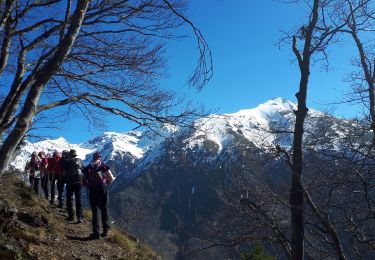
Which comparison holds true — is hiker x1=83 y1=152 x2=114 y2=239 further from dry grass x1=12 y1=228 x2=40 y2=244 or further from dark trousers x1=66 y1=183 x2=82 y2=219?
dry grass x1=12 y1=228 x2=40 y2=244

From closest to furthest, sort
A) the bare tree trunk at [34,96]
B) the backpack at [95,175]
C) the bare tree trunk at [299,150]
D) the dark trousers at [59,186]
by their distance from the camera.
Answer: the bare tree trunk at [34,96]
the bare tree trunk at [299,150]
the backpack at [95,175]
the dark trousers at [59,186]

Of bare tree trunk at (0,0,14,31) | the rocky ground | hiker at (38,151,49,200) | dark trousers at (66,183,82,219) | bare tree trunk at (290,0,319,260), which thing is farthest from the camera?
hiker at (38,151,49,200)

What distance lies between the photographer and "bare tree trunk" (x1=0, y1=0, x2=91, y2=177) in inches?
169

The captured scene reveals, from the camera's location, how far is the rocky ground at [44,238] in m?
7.85

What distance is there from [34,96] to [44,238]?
16.7 ft

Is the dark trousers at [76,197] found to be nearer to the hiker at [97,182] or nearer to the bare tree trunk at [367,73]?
the hiker at [97,182]

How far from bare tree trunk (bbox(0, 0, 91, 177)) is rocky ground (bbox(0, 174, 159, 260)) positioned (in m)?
3.39

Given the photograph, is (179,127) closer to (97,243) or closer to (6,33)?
(6,33)

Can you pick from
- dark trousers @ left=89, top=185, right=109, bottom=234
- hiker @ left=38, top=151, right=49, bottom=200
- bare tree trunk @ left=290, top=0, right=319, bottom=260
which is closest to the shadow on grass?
dark trousers @ left=89, top=185, right=109, bottom=234

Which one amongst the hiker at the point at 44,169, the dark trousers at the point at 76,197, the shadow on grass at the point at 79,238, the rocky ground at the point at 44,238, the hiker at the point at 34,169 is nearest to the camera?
the rocky ground at the point at 44,238

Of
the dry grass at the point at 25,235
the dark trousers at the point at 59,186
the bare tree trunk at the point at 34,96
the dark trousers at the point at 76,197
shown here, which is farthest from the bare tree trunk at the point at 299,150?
the dark trousers at the point at 59,186

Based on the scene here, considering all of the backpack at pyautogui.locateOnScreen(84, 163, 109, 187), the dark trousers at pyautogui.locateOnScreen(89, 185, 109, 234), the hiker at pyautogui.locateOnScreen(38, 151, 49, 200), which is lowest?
the dark trousers at pyautogui.locateOnScreen(89, 185, 109, 234)

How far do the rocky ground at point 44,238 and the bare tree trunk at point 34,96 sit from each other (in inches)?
133

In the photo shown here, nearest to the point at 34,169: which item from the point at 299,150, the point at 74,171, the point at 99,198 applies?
the point at 74,171
